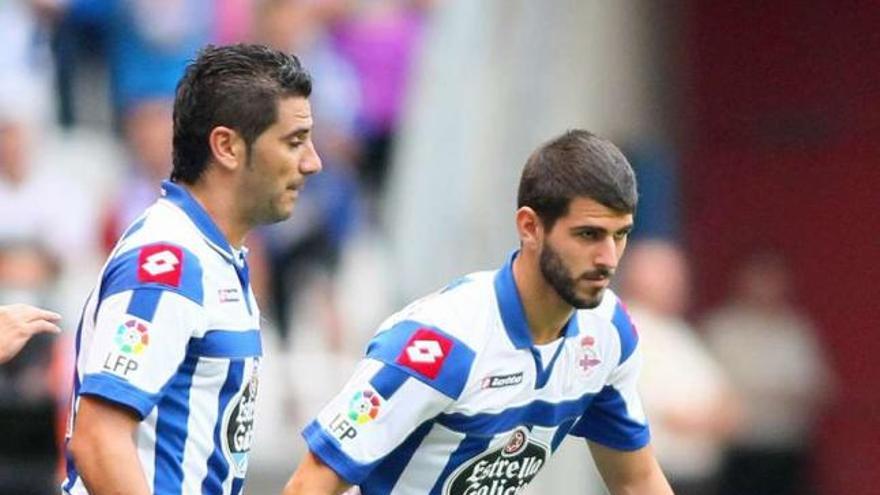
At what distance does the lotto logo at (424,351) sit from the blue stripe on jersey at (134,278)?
778 millimetres

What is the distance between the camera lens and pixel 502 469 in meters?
6.96

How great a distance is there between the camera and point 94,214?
11.4 m

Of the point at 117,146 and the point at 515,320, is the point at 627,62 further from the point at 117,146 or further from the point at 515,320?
the point at 515,320

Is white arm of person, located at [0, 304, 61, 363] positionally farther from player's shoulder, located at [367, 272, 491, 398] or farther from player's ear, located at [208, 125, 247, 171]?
player's shoulder, located at [367, 272, 491, 398]

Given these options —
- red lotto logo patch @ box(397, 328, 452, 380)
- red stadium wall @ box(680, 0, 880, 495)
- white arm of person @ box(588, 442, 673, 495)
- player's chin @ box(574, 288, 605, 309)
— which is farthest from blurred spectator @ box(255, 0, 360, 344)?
player's chin @ box(574, 288, 605, 309)

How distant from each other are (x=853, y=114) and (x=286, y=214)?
929 centimetres

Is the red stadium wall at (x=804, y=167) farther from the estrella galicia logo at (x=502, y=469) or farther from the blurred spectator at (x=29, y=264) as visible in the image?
the estrella galicia logo at (x=502, y=469)

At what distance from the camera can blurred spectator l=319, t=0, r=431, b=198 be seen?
12820 millimetres

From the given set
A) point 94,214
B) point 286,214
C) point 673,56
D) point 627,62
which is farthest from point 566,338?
point 673,56

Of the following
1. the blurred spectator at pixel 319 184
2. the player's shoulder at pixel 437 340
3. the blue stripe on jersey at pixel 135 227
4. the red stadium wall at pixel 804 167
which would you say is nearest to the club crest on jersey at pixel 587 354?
the player's shoulder at pixel 437 340

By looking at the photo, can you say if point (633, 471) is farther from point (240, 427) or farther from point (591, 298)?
point (240, 427)

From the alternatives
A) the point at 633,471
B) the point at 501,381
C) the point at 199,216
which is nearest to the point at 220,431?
the point at 199,216

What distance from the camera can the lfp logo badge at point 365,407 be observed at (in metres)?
6.66

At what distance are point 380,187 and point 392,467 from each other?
6132mm
